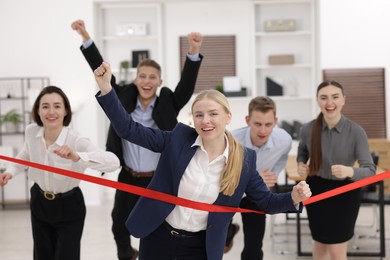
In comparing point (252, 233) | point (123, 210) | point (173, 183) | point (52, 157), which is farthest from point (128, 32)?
point (173, 183)

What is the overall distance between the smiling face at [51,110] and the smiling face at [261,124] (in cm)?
123

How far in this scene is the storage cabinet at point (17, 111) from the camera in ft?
28.4

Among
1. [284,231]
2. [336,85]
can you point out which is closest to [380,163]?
[284,231]

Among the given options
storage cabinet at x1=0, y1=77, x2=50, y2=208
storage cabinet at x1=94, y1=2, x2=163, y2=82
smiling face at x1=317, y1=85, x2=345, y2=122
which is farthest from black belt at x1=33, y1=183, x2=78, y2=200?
storage cabinet at x1=94, y1=2, x2=163, y2=82

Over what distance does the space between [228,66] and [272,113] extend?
4565 mm

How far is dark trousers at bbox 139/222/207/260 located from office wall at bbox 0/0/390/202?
533cm

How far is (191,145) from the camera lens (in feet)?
10.7

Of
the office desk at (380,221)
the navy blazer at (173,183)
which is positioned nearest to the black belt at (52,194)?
the navy blazer at (173,183)

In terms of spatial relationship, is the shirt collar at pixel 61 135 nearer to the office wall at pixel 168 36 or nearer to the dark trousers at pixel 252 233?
the dark trousers at pixel 252 233

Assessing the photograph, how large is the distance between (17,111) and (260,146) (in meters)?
4.95

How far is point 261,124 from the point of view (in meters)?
4.48

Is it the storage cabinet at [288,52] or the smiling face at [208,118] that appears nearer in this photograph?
the smiling face at [208,118]

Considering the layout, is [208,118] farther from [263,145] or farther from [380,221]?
[380,221]

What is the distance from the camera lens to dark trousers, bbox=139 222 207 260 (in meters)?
3.31
